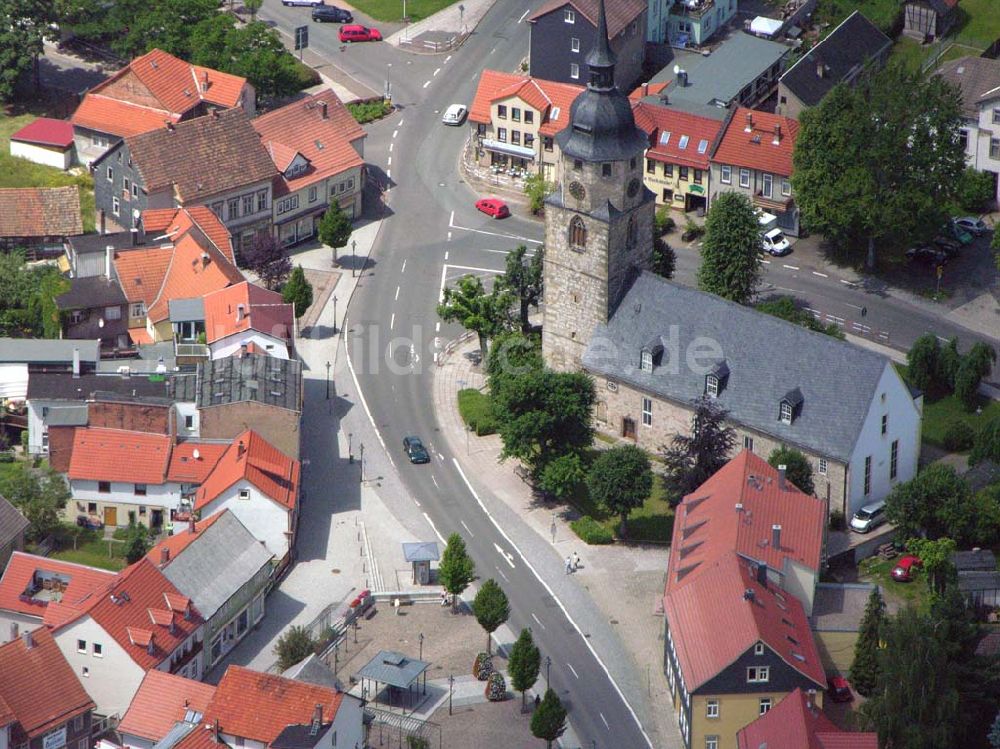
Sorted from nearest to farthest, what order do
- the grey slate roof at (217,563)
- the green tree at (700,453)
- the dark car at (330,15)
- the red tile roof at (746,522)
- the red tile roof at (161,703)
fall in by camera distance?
the red tile roof at (161,703) → the red tile roof at (746,522) → the grey slate roof at (217,563) → the green tree at (700,453) → the dark car at (330,15)

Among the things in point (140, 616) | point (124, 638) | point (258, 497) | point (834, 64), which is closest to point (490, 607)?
point (258, 497)

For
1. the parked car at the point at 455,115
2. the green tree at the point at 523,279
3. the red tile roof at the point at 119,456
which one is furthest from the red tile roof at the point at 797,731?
the parked car at the point at 455,115

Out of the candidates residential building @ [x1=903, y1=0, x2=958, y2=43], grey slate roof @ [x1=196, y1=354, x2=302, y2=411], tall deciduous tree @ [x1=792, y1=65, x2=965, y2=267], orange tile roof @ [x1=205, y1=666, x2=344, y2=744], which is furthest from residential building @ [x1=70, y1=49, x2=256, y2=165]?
orange tile roof @ [x1=205, y1=666, x2=344, y2=744]

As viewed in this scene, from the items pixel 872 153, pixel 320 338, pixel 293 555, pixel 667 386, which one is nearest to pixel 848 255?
pixel 872 153

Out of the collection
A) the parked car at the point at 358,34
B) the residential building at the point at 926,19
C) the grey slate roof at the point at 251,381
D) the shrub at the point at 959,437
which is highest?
the residential building at the point at 926,19

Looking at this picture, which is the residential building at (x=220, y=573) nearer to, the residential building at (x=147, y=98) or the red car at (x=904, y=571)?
the red car at (x=904, y=571)
